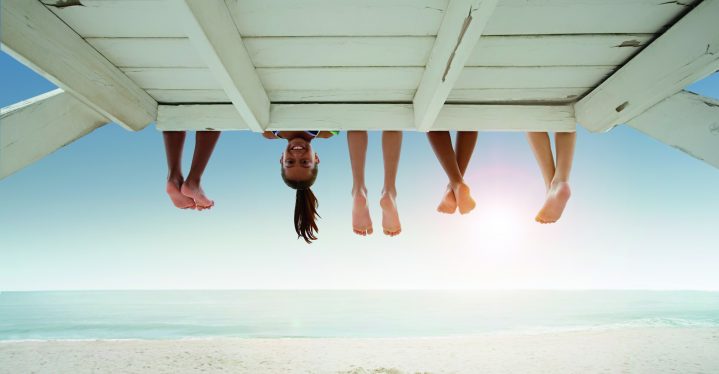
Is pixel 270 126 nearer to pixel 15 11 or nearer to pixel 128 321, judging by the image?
pixel 15 11

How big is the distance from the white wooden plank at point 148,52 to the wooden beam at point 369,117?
313 millimetres

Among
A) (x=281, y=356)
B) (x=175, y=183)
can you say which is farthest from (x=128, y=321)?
(x=175, y=183)

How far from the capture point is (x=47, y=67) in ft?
4.25

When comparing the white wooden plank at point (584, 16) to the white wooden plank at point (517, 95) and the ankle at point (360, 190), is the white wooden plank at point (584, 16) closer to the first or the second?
the white wooden plank at point (517, 95)

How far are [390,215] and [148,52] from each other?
1.48 meters

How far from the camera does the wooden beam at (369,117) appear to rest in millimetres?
1771

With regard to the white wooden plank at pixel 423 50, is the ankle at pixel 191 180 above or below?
below

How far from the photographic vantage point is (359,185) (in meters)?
2.44

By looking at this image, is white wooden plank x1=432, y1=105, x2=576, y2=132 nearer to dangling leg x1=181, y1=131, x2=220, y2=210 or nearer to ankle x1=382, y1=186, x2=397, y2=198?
ankle x1=382, y1=186, x2=397, y2=198

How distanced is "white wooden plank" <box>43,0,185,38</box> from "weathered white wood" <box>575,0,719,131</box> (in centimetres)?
159

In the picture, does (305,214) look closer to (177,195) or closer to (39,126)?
(177,195)

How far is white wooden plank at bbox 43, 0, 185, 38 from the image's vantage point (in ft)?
3.99

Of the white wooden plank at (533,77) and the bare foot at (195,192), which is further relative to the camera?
the bare foot at (195,192)

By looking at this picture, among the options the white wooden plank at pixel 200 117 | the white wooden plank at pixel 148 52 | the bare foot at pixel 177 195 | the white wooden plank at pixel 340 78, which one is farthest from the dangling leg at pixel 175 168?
the white wooden plank at pixel 340 78
